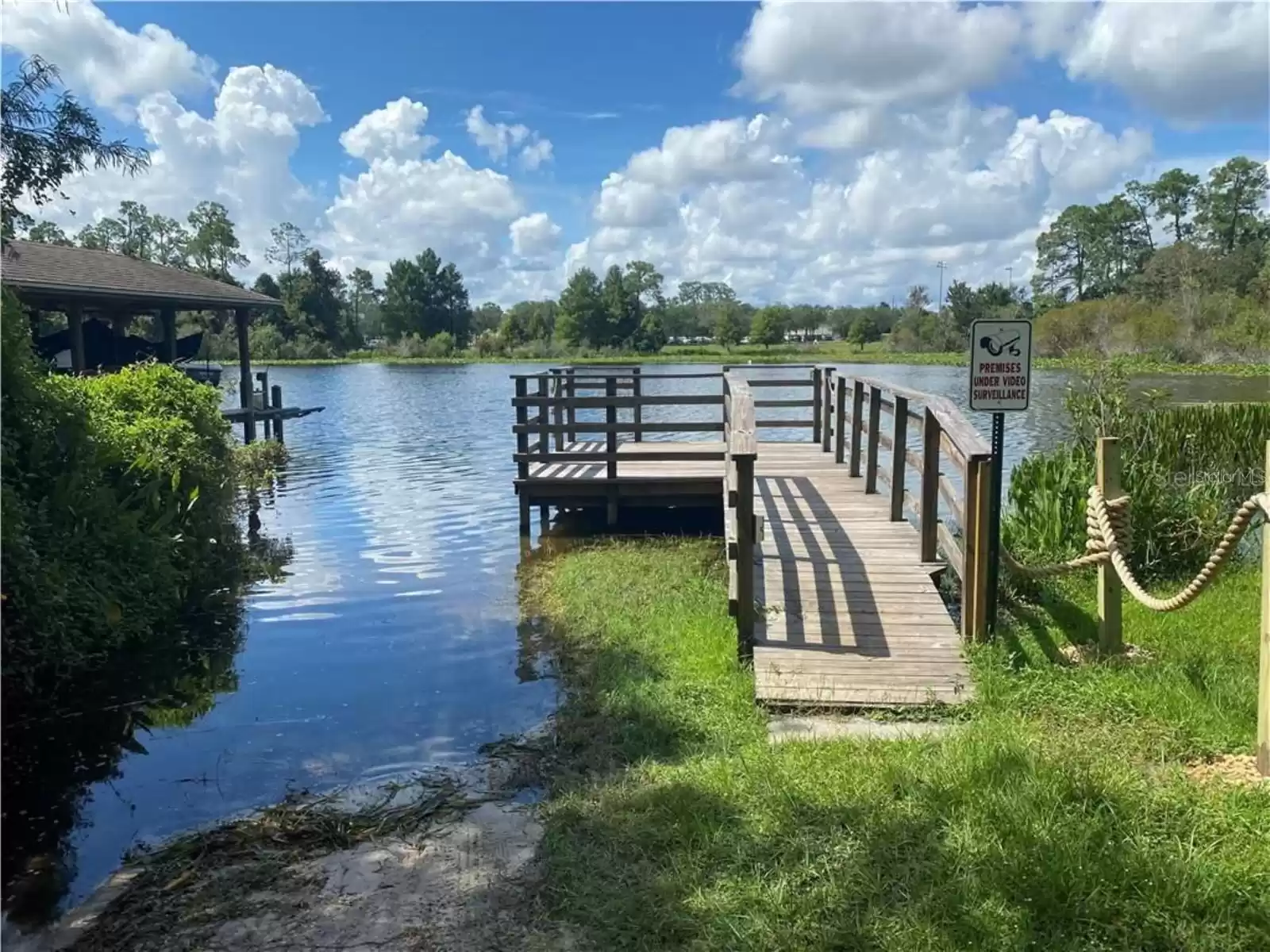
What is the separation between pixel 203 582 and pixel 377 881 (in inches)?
251

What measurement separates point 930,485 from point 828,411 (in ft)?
20.1

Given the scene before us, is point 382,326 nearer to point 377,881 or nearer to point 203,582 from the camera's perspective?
point 203,582

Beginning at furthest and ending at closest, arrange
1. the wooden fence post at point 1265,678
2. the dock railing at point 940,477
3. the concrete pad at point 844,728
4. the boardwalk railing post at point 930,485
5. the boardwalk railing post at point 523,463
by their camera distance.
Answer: the boardwalk railing post at point 523,463
the boardwalk railing post at point 930,485
the dock railing at point 940,477
the concrete pad at point 844,728
the wooden fence post at point 1265,678

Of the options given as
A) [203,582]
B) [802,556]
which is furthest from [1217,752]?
[203,582]

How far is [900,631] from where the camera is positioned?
5699 millimetres

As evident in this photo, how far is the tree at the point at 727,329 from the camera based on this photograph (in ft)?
274

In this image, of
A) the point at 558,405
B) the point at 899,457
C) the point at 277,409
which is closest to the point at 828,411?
the point at 558,405

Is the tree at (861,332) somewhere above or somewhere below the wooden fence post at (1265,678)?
above

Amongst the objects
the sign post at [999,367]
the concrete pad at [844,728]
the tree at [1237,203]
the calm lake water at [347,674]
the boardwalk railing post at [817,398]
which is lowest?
the calm lake water at [347,674]

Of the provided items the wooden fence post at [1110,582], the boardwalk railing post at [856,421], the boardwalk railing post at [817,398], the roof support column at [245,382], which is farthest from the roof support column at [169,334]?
the wooden fence post at [1110,582]

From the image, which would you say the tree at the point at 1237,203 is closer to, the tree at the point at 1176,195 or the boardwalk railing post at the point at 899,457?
the tree at the point at 1176,195

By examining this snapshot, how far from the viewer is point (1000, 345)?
5.22 metres

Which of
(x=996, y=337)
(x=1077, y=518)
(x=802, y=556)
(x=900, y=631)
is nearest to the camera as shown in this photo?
(x=996, y=337)

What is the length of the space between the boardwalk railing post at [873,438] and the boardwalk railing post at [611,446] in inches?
114
